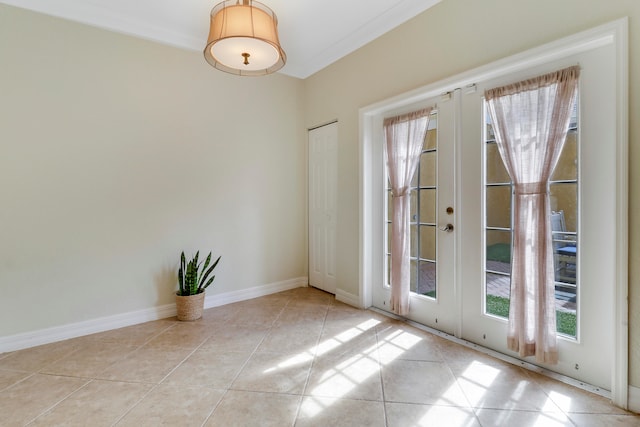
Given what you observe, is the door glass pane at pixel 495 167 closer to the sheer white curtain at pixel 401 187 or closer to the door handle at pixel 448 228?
the door handle at pixel 448 228

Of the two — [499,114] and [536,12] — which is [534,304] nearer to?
[499,114]

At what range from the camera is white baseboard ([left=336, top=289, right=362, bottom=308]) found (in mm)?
3118

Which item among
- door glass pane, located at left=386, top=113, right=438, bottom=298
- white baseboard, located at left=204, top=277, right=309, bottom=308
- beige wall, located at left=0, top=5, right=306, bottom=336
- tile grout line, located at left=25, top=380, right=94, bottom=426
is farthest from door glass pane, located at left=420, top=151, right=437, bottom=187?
tile grout line, located at left=25, top=380, right=94, bottom=426

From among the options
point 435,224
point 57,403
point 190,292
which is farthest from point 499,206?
point 57,403

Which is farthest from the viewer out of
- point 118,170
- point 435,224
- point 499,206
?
point 118,170

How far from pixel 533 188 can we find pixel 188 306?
2939mm

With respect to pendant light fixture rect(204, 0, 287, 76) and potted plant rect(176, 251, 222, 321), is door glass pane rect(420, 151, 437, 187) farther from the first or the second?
potted plant rect(176, 251, 222, 321)

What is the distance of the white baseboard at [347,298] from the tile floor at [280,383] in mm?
474

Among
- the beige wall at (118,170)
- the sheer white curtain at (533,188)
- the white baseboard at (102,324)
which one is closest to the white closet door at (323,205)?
the beige wall at (118,170)

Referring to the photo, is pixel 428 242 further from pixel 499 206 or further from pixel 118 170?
pixel 118 170

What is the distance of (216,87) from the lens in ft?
10.3

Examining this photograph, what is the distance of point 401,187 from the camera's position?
2678 millimetres

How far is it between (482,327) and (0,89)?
403cm

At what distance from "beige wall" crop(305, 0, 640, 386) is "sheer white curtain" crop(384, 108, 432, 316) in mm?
334
